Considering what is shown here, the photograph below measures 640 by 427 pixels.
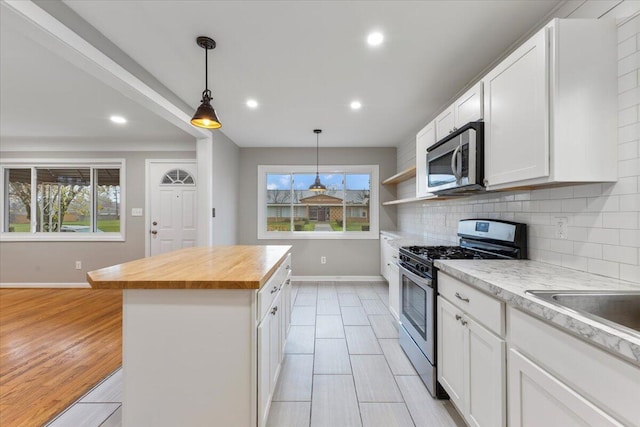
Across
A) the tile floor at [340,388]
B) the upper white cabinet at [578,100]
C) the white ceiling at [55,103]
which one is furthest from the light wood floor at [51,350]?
the upper white cabinet at [578,100]

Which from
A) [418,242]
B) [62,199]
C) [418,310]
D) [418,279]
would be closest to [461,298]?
[418,279]

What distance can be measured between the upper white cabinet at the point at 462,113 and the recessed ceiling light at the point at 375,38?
2.45ft

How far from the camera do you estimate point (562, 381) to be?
0.91 metres

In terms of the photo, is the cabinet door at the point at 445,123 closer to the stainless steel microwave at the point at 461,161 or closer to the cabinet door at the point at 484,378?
the stainless steel microwave at the point at 461,161

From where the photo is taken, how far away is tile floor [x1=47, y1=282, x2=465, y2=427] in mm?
1677

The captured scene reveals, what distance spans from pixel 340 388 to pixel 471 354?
0.99m

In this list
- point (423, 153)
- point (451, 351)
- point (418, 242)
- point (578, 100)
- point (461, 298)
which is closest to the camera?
point (578, 100)

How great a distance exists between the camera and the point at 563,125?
50.8 inches

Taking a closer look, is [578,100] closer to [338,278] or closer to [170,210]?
[338,278]

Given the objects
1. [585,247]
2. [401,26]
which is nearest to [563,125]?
[585,247]

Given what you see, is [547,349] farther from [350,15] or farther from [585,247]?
[350,15]

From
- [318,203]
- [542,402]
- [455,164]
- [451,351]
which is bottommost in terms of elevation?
[451,351]

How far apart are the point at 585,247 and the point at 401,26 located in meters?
A: 1.74

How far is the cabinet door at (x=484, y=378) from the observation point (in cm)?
121
